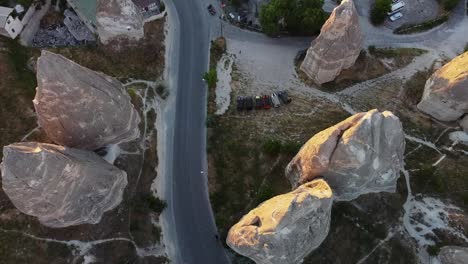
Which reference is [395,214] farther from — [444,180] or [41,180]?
[41,180]

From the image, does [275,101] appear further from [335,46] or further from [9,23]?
[9,23]

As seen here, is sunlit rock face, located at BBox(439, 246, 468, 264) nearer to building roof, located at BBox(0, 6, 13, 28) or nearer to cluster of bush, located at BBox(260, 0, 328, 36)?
cluster of bush, located at BBox(260, 0, 328, 36)

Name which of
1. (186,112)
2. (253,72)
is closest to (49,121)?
(186,112)

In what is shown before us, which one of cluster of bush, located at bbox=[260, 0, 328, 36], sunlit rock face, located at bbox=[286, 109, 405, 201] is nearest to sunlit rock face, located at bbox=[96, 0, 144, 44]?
cluster of bush, located at bbox=[260, 0, 328, 36]

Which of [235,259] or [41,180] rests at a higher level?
[41,180]

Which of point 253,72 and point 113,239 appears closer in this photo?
point 113,239

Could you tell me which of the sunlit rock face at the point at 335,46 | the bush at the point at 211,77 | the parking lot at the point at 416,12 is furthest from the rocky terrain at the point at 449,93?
the bush at the point at 211,77

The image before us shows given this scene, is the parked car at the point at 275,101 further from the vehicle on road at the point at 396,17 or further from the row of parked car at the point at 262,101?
the vehicle on road at the point at 396,17

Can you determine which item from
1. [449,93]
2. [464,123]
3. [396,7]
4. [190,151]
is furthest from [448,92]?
[190,151]
